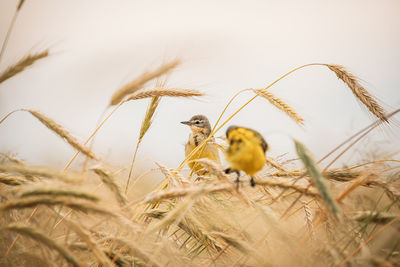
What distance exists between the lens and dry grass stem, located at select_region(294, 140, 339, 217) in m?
1.14

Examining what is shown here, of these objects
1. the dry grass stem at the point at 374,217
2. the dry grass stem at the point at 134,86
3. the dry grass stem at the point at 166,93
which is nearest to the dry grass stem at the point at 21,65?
the dry grass stem at the point at 166,93

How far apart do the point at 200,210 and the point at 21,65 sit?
6.33 feet

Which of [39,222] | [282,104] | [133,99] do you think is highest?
[282,104]

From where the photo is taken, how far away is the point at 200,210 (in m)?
1.94

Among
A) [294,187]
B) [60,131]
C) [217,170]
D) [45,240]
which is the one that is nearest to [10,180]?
[60,131]

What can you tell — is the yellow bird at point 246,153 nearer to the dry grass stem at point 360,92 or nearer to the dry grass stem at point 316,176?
the dry grass stem at point 316,176

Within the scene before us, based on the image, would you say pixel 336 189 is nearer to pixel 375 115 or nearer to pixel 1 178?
pixel 375 115

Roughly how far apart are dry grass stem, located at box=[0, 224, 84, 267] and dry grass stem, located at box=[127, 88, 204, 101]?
1170mm

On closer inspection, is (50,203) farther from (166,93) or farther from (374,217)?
(374,217)

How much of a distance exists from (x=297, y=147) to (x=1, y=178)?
6.45 feet

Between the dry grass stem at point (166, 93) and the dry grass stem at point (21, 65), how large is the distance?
0.92 m

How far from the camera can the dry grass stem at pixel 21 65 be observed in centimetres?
213

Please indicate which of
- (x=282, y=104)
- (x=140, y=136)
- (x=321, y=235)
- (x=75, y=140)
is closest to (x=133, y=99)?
(x=140, y=136)

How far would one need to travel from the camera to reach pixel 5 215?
1.96m
